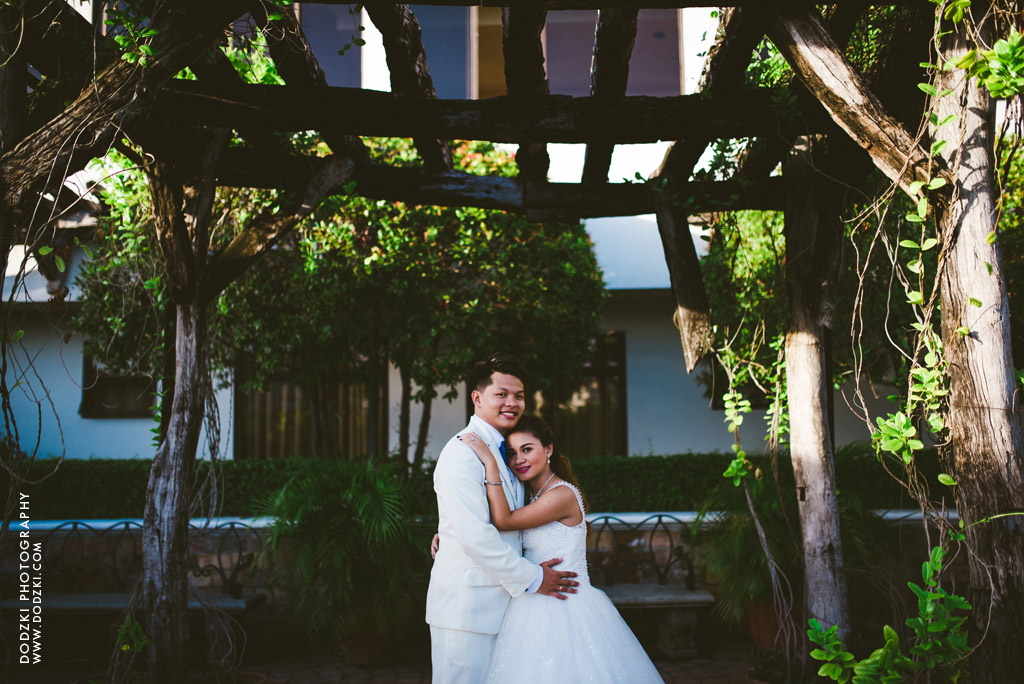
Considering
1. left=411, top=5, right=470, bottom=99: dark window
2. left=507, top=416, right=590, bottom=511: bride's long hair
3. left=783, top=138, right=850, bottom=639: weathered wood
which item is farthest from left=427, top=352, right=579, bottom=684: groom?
left=411, top=5, right=470, bottom=99: dark window

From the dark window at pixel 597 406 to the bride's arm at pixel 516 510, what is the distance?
7795 mm

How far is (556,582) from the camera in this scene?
129 inches

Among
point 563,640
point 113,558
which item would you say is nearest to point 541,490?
point 563,640

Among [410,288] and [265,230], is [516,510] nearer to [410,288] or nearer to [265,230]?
[265,230]

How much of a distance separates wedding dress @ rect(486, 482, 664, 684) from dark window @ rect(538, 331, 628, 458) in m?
7.84

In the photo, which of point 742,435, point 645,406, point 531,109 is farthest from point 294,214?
point 742,435

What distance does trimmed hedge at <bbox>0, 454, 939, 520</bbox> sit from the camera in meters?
8.78

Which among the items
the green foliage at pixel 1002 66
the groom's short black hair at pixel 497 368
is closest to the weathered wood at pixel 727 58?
the green foliage at pixel 1002 66

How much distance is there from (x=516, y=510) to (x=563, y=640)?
0.57 metres

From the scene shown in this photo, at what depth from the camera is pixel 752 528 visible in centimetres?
533

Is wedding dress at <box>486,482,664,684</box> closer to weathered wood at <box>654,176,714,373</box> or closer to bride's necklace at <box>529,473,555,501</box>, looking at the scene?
bride's necklace at <box>529,473,555,501</box>

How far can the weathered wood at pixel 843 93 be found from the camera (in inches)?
121

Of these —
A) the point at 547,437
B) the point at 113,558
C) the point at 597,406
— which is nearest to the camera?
the point at 547,437

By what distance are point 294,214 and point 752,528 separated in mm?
3820
